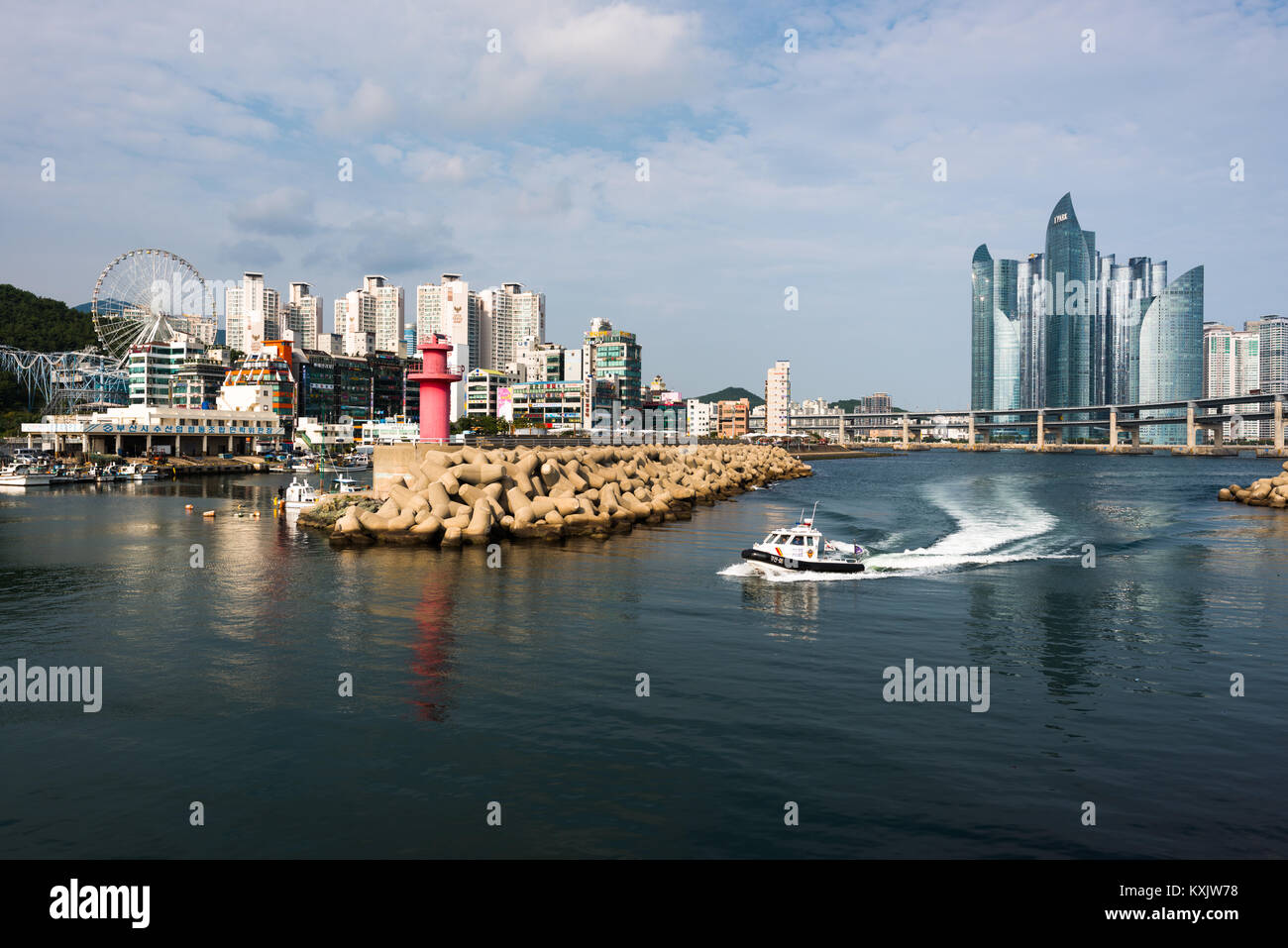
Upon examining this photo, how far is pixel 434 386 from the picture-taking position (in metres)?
48.8

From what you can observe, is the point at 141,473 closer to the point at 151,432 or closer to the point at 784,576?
the point at 151,432

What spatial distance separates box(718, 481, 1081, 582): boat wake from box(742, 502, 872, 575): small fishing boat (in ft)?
1.18

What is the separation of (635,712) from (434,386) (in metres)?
36.3

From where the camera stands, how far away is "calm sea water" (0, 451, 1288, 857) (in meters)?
11.4

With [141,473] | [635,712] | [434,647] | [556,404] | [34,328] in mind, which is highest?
[34,328]

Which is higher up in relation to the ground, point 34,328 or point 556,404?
point 34,328

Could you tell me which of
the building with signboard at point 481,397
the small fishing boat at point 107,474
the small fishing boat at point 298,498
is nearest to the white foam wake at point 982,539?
the small fishing boat at point 298,498

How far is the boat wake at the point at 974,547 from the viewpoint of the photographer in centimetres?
3216

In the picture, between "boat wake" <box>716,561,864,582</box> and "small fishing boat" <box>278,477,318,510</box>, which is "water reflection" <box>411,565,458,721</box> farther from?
"small fishing boat" <box>278,477,318,510</box>

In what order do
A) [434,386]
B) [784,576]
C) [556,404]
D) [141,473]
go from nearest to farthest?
[784,576] < [434,386] < [141,473] < [556,404]

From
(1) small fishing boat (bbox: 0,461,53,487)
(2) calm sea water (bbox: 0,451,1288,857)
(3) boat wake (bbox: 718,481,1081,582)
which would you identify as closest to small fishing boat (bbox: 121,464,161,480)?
(1) small fishing boat (bbox: 0,461,53,487)

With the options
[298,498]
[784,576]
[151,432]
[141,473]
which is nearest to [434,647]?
[784,576]

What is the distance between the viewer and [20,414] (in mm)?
138500
